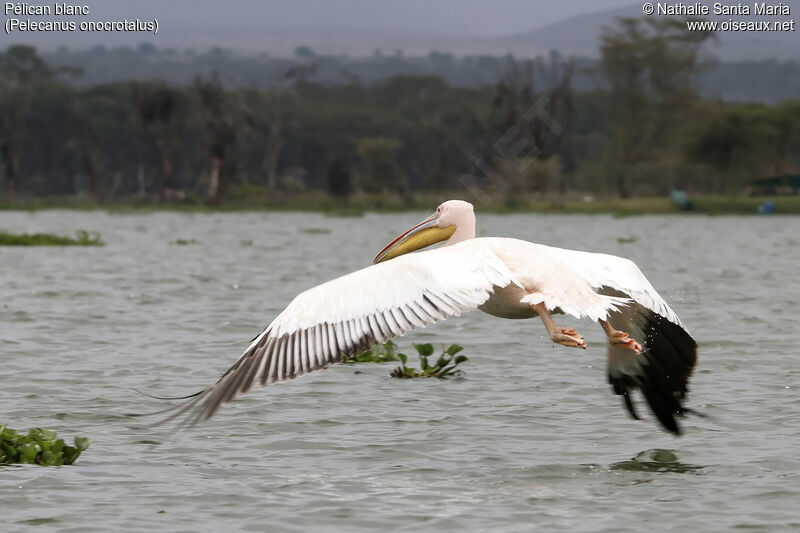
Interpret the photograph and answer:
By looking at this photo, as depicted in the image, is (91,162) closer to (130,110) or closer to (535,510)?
(130,110)

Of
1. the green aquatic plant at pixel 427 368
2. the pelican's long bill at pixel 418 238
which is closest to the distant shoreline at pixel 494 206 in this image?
the green aquatic plant at pixel 427 368

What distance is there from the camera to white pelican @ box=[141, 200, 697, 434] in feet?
21.9

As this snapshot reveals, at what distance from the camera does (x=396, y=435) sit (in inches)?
328

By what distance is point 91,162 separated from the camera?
8281 centimetres

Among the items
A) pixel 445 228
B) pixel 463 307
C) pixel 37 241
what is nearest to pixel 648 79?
pixel 37 241

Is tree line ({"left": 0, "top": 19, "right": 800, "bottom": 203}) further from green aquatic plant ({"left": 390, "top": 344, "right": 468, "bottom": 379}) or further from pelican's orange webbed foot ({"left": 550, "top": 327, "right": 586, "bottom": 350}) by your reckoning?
pelican's orange webbed foot ({"left": 550, "top": 327, "right": 586, "bottom": 350})

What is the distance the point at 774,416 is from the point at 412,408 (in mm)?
2352

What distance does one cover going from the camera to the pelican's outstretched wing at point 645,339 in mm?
7582

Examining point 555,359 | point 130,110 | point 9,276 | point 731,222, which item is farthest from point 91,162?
point 555,359

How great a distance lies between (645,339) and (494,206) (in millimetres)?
60466

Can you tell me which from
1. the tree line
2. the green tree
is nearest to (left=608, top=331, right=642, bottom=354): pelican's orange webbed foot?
the tree line

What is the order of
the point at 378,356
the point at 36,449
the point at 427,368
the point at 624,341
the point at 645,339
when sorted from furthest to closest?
the point at 378,356
the point at 427,368
the point at 645,339
the point at 36,449
the point at 624,341

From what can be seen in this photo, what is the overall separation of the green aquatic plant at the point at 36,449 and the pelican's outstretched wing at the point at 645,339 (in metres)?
2.83

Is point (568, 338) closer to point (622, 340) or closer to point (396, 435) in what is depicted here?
point (622, 340)
